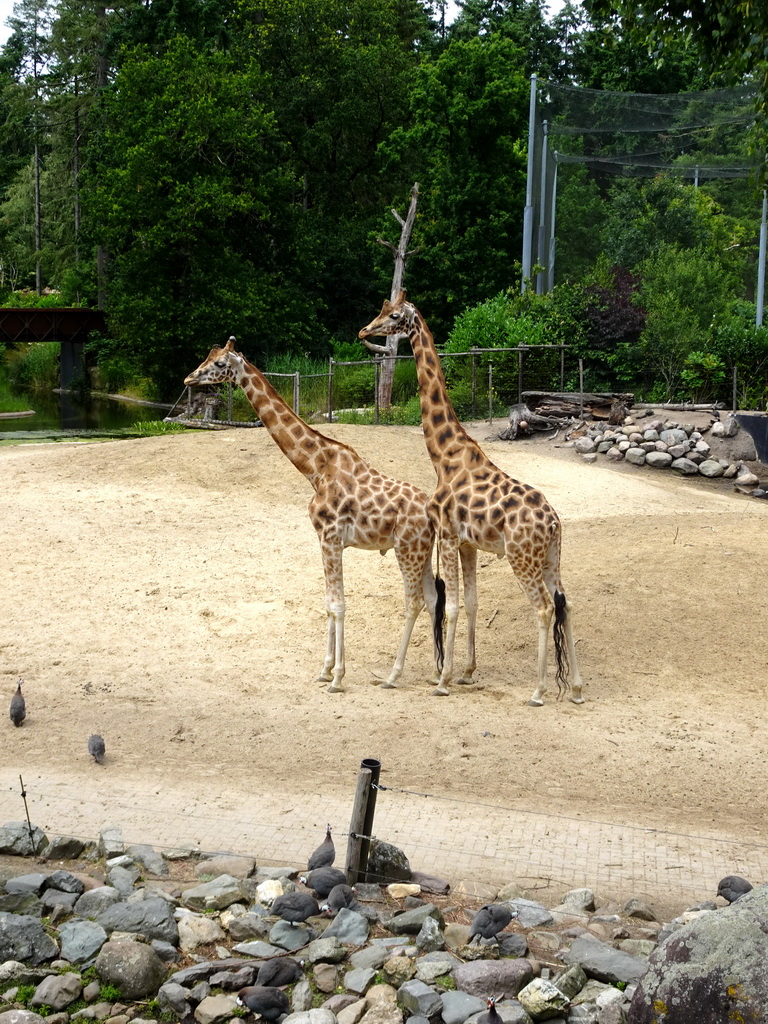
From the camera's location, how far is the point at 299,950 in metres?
6.18

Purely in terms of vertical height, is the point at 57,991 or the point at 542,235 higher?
the point at 542,235

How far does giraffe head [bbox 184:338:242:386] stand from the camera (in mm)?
11359

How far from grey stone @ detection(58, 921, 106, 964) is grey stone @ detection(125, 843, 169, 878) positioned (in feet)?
2.50

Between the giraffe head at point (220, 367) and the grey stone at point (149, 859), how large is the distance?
5.31m

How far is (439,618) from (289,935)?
190 inches

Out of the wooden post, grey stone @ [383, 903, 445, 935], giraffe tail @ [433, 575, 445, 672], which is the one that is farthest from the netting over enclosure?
grey stone @ [383, 903, 445, 935]

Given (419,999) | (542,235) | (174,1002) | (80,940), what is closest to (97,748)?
(80,940)

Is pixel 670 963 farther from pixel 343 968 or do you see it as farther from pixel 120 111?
pixel 120 111

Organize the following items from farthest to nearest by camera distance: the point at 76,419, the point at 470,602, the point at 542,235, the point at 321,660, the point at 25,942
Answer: the point at 76,419 < the point at 542,235 < the point at 321,660 < the point at 470,602 < the point at 25,942

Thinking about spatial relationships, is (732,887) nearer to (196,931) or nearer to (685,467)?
(196,931)

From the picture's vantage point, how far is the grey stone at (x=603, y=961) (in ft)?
18.9

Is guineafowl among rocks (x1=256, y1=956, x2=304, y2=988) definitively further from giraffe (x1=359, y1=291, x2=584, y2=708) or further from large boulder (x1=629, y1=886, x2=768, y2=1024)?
giraffe (x1=359, y1=291, x2=584, y2=708)

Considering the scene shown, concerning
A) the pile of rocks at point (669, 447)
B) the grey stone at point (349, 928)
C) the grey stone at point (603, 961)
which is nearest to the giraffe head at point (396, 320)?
the grey stone at point (349, 928)

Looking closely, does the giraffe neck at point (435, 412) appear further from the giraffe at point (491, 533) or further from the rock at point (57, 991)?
the rock at point (57, 991)
